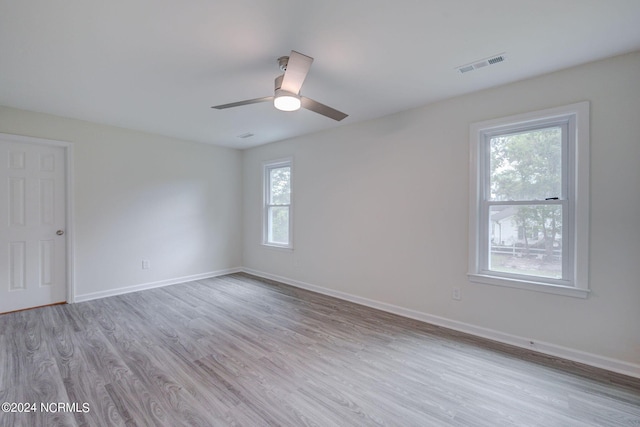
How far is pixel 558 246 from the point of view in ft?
8.46

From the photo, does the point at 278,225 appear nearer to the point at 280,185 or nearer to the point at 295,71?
the point at 280,185

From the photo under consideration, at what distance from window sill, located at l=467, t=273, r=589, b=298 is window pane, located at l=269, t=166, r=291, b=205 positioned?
10.4 ft

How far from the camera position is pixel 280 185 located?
17.0ft

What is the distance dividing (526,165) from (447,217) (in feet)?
2.82

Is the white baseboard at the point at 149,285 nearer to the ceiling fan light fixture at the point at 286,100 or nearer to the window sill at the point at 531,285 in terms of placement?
the ceiling fan light fixture at the point at 286,100

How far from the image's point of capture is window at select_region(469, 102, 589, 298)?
2426 millimetres

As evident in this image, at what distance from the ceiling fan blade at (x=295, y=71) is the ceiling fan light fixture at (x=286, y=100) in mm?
31

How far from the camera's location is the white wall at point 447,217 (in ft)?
7.45

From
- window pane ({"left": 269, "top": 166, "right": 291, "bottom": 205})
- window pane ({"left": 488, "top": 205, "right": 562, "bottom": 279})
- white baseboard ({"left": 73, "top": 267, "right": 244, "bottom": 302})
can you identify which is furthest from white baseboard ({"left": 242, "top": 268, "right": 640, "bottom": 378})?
white baseboard ({"left": 73, "top": 267, "right": 244, "bottom": 302})

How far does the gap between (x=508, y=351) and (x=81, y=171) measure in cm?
544

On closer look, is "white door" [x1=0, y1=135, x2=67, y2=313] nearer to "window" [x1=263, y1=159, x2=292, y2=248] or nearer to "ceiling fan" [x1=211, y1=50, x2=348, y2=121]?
"window" [x1=263, y1=159, x2=292, y2=248]

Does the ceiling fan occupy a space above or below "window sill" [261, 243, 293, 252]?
above

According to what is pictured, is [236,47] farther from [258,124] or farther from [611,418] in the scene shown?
[611,418]

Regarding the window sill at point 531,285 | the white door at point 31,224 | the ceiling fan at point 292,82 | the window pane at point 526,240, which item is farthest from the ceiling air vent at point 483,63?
the white door at point 31,224
